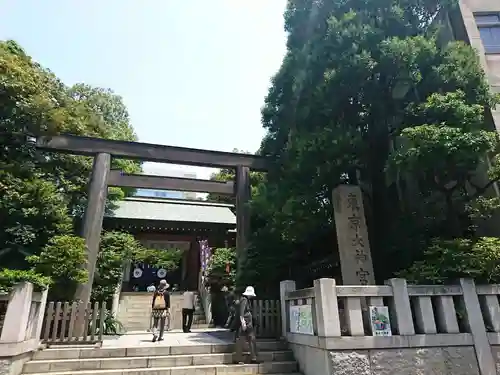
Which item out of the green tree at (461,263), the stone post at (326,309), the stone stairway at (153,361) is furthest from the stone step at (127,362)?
the green tree at (461,263)

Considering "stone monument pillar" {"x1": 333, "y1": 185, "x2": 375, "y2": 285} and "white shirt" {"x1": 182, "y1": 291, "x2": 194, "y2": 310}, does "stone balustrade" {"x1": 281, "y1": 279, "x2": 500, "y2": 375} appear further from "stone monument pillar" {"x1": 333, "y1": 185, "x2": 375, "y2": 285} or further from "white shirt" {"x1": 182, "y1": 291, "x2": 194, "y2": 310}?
"white shirt" {"x1": 182, "y1": 291, "x2": 194, "y2": 310}

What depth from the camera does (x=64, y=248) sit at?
9391 millimetres

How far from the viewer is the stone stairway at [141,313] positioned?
1459 centimetres

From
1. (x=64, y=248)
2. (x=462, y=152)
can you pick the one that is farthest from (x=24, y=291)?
(x=462, y=152)

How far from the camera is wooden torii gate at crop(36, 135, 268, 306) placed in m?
10.7

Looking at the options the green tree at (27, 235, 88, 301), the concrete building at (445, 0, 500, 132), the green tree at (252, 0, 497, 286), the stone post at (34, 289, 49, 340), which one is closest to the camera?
the stone post at (34, 289, 49, 340)

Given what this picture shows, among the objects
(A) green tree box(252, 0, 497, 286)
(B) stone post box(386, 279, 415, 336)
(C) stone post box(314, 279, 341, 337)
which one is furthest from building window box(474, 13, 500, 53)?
(C) stone post box(314, 279, 341, 337)

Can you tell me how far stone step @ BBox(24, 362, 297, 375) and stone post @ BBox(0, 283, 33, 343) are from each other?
911 mm

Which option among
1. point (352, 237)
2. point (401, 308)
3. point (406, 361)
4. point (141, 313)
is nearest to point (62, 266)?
point (141, 313)

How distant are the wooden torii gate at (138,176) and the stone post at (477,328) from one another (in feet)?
19.9

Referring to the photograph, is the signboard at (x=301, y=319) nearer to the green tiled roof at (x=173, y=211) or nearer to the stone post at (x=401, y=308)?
the stone post at (x=401, y=308)

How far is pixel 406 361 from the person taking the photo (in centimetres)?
554

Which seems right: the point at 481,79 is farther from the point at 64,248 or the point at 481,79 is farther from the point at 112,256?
the point at 112,256

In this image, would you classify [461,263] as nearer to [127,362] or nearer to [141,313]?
[127,362]
